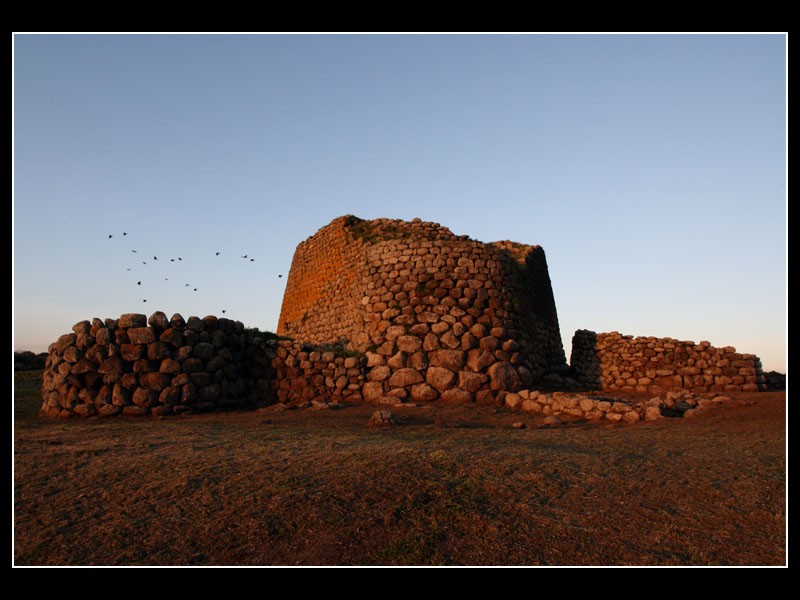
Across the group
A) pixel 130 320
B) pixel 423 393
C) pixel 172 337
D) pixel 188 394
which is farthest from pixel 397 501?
pixel 130 320

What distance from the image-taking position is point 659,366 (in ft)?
45.4

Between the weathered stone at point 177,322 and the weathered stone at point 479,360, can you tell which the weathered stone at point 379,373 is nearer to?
the weathered stone at point 479,360

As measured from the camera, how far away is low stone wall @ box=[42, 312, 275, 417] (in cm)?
909

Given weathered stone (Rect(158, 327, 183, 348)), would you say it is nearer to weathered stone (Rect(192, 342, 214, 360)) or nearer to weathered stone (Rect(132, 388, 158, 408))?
weathered stone (Rect(192, 342, 214, 360))

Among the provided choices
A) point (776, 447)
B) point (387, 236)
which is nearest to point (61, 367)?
point (387, 236)

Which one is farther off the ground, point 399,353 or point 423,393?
point 399,353

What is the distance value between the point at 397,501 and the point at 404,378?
23.9 ft

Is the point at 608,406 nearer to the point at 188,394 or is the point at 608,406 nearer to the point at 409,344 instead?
the point at 409,344

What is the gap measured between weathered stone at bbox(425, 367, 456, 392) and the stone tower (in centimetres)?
2

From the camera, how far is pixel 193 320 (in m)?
10.2

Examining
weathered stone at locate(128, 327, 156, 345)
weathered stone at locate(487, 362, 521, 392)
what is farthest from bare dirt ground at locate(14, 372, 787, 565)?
weathered stone at locate(487, 362, 521, 392)

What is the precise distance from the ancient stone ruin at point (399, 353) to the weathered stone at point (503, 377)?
0.03 m

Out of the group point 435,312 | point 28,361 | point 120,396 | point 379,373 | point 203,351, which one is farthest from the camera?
point 28,361

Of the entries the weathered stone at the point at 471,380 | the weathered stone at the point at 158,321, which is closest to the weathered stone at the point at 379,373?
the weathered stone at the point at 471,380
